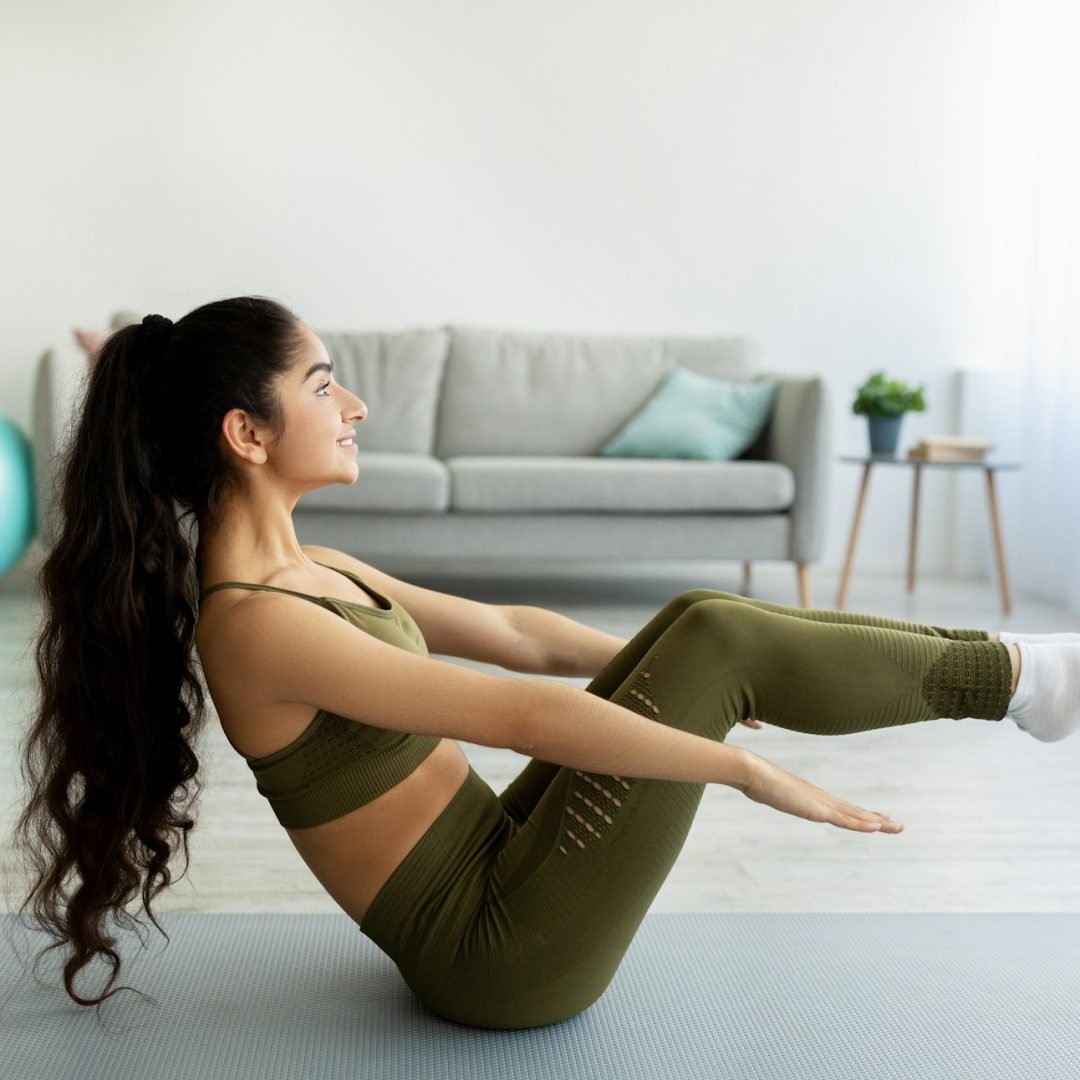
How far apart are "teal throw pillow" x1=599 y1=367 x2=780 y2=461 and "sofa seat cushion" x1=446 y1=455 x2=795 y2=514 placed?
205mm

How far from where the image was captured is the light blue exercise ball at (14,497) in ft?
13.1

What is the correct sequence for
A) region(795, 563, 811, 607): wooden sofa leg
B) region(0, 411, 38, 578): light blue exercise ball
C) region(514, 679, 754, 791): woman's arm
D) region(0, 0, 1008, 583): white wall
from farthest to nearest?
region(0, 0, 1008, 583): white wall
region(795, 563, 811, 607): wooden sofa leg
region(0, 411, 38, 578): light blue exercise ball
region(514, 679, 754, 791): woman's arm

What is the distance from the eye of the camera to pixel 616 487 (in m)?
4.16

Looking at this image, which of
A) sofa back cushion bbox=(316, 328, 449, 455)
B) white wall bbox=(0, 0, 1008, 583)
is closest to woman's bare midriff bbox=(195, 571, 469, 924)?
sofa back cushion bbox=(316, 328, 449, 455)

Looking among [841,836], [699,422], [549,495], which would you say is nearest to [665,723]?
[841,836]

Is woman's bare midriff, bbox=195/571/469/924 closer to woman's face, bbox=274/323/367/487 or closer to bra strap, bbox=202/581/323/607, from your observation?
bra strap, bbox=202/581/323/607

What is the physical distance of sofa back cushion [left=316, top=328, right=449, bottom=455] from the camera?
4.61 meters

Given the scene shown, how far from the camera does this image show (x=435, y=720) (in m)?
1.26

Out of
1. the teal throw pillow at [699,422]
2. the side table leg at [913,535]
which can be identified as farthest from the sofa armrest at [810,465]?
the side table leg at [913,535]

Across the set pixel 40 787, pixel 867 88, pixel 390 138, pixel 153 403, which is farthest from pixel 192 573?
pixel 867 88

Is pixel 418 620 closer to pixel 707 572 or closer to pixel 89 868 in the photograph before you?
pixel 89 868

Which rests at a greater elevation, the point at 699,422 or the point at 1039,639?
the point at 1039,639

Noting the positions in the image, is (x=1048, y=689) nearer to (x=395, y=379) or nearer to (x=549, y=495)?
(x=549, y=495)

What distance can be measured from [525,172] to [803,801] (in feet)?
13.6
